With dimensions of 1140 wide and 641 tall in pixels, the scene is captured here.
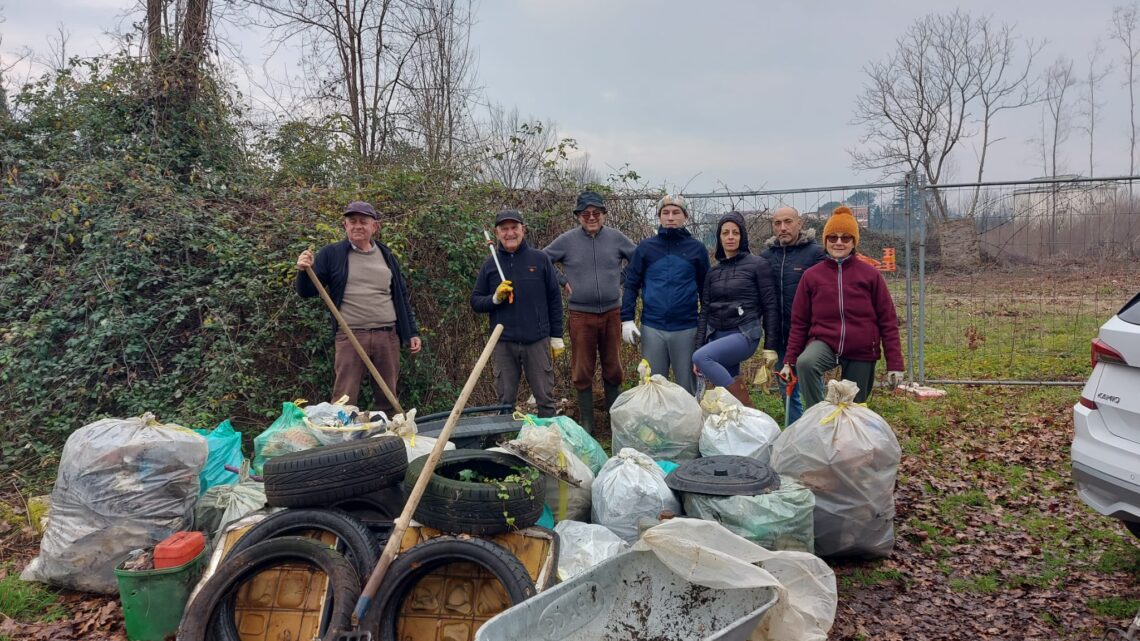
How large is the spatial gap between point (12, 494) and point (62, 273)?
6.10 feet

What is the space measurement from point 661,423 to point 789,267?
1.71 meters

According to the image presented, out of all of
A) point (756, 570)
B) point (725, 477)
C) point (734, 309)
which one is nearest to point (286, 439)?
point (725, 477)

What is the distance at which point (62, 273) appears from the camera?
5715 millimetres

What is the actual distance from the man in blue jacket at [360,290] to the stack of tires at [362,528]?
185 cm

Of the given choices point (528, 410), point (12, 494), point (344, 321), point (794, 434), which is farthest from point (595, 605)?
point (12, 494)

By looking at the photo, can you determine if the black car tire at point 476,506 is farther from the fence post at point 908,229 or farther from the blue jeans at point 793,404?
the fence post at point 908,229

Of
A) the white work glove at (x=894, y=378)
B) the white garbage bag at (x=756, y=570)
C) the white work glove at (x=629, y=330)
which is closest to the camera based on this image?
the white garbage bag at (x=756, y=570)

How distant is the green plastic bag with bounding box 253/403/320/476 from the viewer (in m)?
3.88

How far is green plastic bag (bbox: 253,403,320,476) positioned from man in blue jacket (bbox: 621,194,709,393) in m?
2.77

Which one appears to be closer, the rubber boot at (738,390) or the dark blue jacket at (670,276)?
the rubber boot at (738,390)

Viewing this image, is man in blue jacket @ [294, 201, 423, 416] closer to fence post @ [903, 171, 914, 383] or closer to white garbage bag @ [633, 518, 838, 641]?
white garbage bag @ [633, 518, 838, 641]

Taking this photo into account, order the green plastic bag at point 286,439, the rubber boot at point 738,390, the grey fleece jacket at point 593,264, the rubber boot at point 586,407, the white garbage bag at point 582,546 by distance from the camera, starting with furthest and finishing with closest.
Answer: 1. the rubber boot at point 586,407
2. the grey fleece jacket at point 593,264
3. the rubber boot at point 738,390
4. the green plastic bag at point 286,439
5. the white garbage bag at point 582,546

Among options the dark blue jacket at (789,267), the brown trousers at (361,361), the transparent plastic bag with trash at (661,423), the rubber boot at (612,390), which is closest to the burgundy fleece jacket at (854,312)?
the dark blue jacket at (789,267)

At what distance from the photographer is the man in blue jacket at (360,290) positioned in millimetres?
5031
